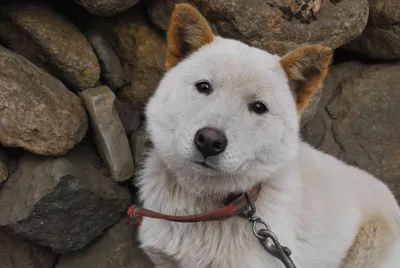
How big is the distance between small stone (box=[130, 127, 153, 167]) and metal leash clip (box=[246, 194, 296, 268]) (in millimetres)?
1914

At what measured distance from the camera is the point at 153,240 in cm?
282

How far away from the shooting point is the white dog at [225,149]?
244 centimetres

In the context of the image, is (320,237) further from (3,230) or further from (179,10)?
(3,230)

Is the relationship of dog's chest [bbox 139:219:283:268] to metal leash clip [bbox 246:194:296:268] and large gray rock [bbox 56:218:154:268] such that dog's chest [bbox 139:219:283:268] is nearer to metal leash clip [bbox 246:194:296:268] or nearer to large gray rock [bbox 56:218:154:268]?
metal leash clip [bbox 246:194:296:268]

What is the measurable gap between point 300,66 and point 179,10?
2.94 ft

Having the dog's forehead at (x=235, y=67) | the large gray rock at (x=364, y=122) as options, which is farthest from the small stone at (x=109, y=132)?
the large gray rock at (x=364, y=122)

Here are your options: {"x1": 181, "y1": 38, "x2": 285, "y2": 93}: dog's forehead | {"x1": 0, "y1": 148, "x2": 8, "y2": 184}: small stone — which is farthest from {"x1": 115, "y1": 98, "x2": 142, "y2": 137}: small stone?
{"x1": 181, "y1": 38, "x2": 285, "y2": 93}: dog's forehead

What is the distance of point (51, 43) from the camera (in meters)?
3.86

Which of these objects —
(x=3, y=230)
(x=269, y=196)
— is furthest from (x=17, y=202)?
(x=269, y=196)

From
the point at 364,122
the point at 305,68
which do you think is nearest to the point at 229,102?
the point at 305,68

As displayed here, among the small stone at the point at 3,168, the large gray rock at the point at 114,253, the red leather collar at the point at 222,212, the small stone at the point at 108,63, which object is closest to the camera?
the red leather collar at the point at 222,212

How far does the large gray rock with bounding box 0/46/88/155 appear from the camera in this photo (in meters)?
3.55

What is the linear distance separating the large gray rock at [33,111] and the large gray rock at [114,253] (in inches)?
42.5

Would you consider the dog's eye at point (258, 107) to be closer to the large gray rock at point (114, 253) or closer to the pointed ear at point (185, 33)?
the pointed ear at point (185, 33)
